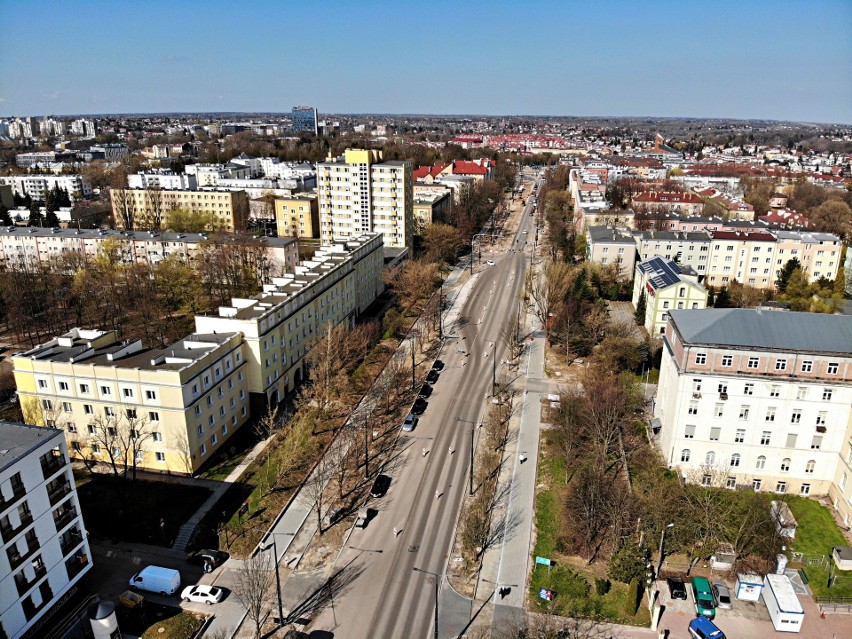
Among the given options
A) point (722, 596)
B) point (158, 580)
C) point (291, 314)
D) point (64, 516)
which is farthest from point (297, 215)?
point (722, 596)

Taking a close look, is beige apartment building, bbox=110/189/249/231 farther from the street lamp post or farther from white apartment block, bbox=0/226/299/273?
the street lamp post

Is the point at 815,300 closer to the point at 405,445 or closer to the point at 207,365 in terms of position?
the point at 405,445

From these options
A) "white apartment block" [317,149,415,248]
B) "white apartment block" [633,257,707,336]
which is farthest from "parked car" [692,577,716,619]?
"white apartment block" [317,149,415,248]

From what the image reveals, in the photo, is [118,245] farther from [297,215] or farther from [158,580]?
[158,580]

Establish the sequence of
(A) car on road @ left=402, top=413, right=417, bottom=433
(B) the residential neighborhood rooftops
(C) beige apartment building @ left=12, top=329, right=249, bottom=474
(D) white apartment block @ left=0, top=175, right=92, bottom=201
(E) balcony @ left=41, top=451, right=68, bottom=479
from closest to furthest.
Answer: (E) balcony @ left=41, top=451, right=68, bottom=479 < (B) the residential neighborhood rooftops < (C) beige apartment building @ left=12, top=329, right=249, bottom=474 < (A) car on road @ left=402, top=413, right=417, bottom=433 < (D) white apartment block @ left=0, top=175, right=92, bottom=201

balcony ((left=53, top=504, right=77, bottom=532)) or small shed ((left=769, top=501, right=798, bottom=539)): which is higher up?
balcony ((left=53, top=504, right=77, bottom=532))

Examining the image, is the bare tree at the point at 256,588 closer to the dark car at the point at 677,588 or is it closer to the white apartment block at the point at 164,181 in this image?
the dark car at the point at 677,588

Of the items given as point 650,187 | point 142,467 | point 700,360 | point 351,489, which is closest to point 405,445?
point 351,489
